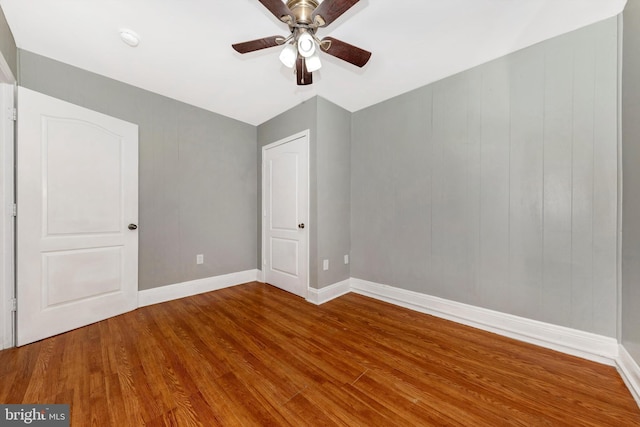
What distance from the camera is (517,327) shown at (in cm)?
197

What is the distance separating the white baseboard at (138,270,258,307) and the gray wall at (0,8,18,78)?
223 centimetres

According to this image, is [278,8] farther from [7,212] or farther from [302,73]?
[7,212]

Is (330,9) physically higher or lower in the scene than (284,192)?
higher

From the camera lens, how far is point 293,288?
3051 millimetres

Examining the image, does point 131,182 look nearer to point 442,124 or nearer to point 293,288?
point 293,288

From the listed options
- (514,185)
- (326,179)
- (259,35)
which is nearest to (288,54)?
(259,35)

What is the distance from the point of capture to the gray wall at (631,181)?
4.69 feet

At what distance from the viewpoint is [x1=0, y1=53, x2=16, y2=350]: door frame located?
Answer: 1780 millimetres

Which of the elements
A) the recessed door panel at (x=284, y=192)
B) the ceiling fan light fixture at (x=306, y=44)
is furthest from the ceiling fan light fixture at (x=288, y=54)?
the recessed door panel at (x=284, y=192)

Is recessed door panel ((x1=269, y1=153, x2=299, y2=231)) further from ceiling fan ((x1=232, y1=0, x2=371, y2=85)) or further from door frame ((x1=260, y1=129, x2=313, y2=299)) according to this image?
ceiling fan ((x1=232, y1=0, x2=371, y2=85))

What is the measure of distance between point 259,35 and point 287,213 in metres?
1.93

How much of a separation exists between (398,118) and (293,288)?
2.46m

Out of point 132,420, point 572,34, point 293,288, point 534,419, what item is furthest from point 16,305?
point 572,34

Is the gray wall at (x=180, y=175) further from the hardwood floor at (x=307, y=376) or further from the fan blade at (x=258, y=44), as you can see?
the fan blade at (x=258, y=44)
